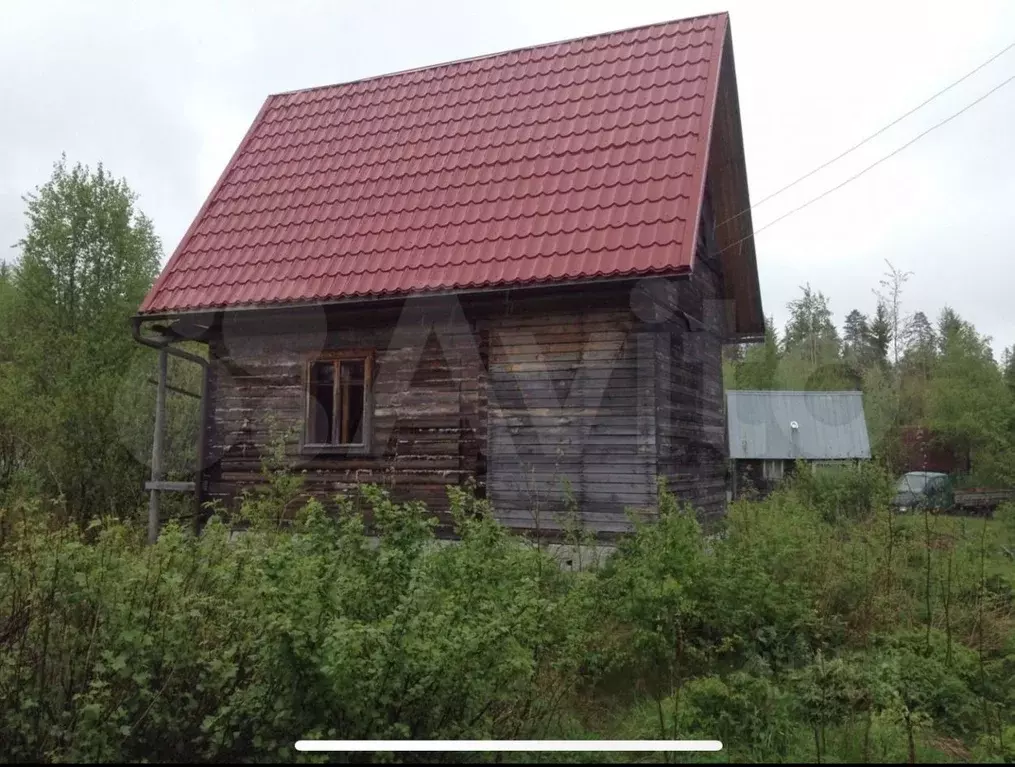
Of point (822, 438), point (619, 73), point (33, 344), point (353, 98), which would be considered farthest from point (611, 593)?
point (822, 438)

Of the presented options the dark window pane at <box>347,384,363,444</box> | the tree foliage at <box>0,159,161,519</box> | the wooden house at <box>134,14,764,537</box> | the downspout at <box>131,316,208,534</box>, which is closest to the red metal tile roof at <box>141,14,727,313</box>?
the wooden house at <box>134,14,764,537</box>

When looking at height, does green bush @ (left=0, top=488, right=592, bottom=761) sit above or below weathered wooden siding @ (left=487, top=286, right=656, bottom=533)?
below

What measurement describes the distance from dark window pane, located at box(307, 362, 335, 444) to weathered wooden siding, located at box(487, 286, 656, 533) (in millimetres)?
2342

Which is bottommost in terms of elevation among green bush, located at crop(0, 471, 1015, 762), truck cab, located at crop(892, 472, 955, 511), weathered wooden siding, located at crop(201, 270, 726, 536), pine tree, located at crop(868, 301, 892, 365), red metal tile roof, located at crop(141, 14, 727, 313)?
green bush, located at crop(0, 471, 1015, 762)

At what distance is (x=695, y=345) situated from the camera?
10688 mm

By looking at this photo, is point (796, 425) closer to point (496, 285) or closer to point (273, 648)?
Result: point (496, 285)

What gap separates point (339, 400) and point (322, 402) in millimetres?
409

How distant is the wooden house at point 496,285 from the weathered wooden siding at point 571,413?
2 centimetres

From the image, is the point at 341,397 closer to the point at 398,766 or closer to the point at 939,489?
the point at 398,766

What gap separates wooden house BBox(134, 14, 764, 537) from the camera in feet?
28.7

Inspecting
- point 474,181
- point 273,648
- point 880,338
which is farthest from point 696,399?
point 880,338

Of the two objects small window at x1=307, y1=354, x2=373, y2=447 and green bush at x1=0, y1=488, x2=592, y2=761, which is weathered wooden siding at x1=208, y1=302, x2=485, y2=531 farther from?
green bush at x1=0, y1=488, x2=592, y2=761

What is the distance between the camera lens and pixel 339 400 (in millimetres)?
10164

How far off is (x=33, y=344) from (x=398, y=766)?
15.4m
